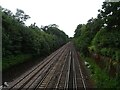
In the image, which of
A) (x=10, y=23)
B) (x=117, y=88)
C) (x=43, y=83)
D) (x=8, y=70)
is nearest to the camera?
(x=117, y=88)

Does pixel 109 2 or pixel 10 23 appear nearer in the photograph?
pixel 109 2

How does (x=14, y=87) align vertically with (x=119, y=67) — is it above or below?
below

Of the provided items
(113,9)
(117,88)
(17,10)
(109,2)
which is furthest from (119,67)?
(17,10)

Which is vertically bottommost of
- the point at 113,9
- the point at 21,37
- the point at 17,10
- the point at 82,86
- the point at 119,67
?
the point at 82,86

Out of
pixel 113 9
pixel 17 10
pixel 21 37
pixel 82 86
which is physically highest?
pixel 17 10

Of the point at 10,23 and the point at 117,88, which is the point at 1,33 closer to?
the point at 10,23

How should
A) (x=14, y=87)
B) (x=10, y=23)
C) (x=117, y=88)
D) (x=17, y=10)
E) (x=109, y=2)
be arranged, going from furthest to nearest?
1. (x=17, y=10)
2. (x=10, y=23)
3. (x=109, y=2)
4. (x=14, y=87)
5. (x=117, y=88)

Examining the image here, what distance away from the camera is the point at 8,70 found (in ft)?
115

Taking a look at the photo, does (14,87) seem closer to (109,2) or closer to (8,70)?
(8,70)

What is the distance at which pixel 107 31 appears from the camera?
38.2 meters

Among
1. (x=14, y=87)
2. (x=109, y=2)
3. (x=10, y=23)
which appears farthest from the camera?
(x=10, y=23)

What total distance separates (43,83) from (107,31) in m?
14.8

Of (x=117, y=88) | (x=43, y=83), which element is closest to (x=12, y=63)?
(x=43, y=83)

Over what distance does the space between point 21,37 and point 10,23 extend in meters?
3.05
